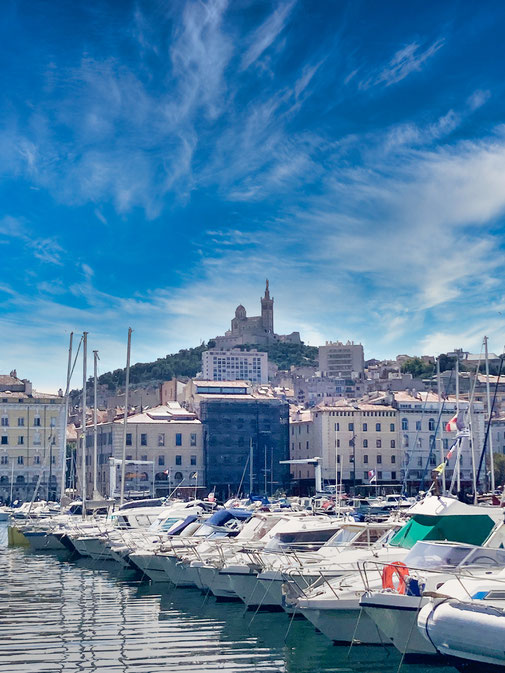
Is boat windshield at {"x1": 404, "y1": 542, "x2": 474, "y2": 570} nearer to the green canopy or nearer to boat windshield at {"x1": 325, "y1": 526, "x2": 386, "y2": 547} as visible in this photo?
the green canopy

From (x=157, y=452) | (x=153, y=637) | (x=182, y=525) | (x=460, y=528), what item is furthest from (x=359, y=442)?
(x=153, y=637)

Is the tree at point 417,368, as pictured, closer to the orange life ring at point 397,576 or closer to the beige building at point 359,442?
the beige building at point 359,442

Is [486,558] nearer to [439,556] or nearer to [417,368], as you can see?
[439,556]

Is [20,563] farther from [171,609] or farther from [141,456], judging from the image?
[141,456]

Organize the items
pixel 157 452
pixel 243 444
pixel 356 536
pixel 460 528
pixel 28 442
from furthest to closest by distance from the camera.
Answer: pixel 28 442, pixel 243 444, pixel 157 452, pixel 356 536, pixel 460 528

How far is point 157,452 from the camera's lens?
99.2m

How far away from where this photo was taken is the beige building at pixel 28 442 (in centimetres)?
10162

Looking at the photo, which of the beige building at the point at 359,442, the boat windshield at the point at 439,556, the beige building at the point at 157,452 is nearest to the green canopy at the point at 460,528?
the boat windshield at the point at 439,556

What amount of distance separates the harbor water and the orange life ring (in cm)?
142

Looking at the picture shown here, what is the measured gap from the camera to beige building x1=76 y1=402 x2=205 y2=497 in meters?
98.3

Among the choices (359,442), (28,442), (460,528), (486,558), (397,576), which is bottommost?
(397,576)

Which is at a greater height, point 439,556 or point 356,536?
point 439,556

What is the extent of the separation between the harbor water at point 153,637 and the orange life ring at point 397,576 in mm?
1423

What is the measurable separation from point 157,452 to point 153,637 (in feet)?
260
